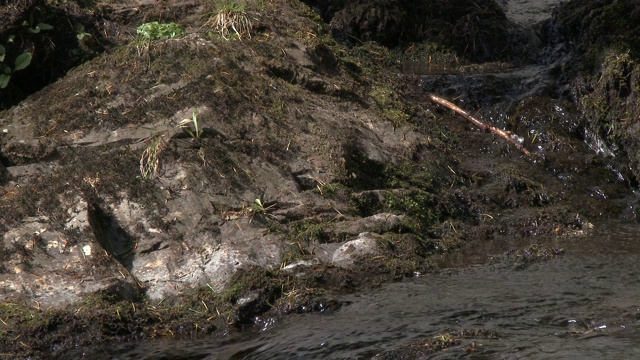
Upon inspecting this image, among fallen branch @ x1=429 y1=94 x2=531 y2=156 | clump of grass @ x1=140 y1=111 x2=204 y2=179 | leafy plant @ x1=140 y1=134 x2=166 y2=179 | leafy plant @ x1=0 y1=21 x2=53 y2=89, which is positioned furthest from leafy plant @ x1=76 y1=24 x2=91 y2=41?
fallen branch @ x1=429 y1=94 x2=531 y2=156

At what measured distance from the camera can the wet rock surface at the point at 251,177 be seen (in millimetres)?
5840

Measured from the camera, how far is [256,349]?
515cm

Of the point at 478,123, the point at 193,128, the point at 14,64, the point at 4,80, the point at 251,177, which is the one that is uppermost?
the point at 14,64

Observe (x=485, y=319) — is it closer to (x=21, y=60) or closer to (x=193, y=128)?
(x=193, y=128)

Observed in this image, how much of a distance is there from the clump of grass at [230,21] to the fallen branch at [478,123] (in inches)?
89.2

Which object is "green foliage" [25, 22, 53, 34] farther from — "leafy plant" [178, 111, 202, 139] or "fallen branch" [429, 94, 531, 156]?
"fallen branch" [429, 94, 531, 156]

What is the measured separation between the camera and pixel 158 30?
8227 mm

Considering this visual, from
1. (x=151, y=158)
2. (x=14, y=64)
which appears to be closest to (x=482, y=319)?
(x=151, y=158)

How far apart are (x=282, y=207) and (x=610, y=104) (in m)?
3.70

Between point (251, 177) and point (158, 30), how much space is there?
2168mm

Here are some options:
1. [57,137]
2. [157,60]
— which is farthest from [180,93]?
[57,137]

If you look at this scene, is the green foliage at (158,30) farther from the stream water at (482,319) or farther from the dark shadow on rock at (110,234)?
the stream water at (482,319)

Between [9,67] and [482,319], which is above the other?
[9,67]

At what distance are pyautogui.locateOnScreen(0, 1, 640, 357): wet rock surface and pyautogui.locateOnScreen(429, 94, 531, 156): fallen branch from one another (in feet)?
0.25
